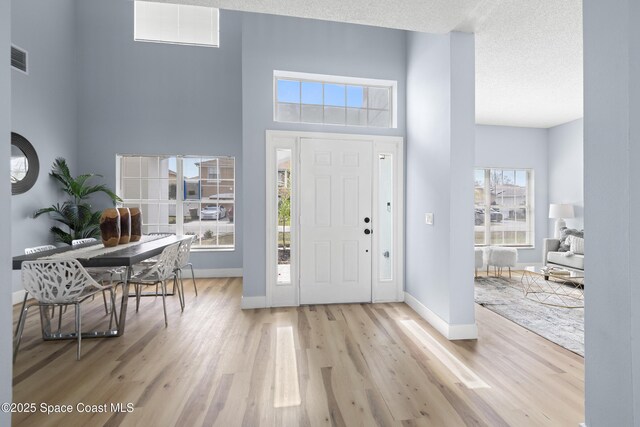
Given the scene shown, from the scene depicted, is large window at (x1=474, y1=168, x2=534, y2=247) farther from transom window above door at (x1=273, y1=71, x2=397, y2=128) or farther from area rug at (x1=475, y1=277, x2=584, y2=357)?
transom window above door at (x1=273, y1=71, x2=397, y2=128)

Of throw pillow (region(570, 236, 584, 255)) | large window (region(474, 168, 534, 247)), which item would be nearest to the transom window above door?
large window (region(474, 168, 534, 247))

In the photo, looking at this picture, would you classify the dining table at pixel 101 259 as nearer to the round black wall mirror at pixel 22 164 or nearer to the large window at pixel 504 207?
the round black wall mirror at pixel 22 164

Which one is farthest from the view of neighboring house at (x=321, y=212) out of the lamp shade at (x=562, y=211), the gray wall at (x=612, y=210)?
the lamp shade at (x=562, y=211)

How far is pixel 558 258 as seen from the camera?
17.3 ft

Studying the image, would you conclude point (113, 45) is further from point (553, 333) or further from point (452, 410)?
point (553, 333)

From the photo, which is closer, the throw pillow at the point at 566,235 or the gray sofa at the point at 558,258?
the gray sofa at the point at 558,258

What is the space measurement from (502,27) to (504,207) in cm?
452

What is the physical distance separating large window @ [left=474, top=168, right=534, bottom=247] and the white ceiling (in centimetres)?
191

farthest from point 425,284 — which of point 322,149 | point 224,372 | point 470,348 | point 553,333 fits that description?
point 224,372

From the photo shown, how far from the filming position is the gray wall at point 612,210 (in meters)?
1.30

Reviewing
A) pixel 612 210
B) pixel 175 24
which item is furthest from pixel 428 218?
pixel 175 24

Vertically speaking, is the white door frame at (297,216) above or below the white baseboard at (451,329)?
above

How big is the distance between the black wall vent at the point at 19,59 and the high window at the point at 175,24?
1.69 m

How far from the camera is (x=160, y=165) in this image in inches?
210
